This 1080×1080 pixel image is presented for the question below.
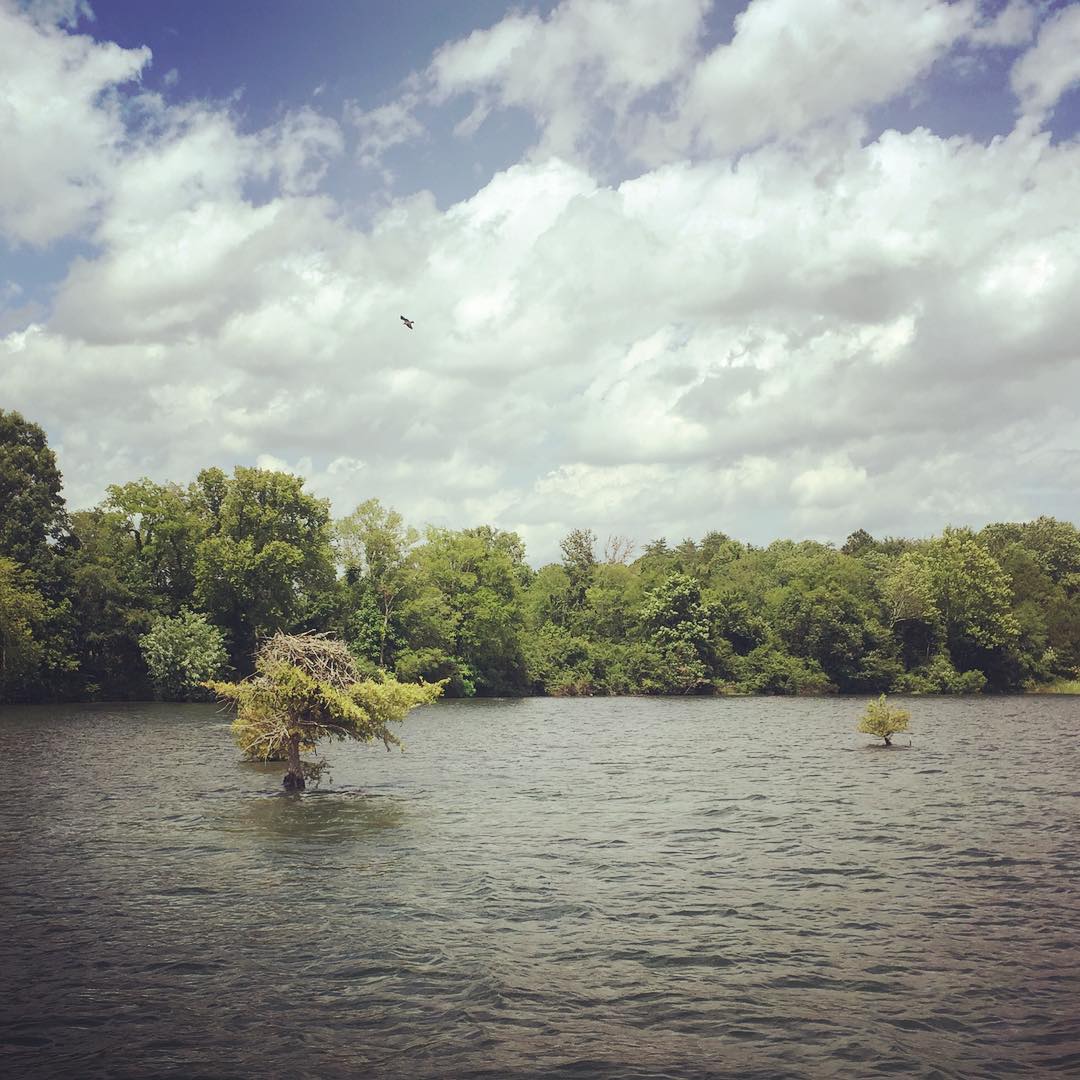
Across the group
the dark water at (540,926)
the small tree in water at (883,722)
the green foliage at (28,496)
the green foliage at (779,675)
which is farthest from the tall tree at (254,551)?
the small tree in water at (883,722)

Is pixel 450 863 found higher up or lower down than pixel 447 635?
lower down

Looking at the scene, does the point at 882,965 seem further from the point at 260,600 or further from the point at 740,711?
the point at 260,600

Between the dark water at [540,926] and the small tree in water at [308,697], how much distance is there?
229 cm

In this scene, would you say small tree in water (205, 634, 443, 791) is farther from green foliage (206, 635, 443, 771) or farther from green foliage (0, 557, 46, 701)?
green foliage (0, 557, 46, 701)

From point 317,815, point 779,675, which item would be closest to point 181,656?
point 317,815

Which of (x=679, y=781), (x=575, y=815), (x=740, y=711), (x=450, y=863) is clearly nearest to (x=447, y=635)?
(x=740, y=711)

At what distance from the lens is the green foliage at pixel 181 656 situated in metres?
84.1

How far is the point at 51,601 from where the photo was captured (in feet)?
268

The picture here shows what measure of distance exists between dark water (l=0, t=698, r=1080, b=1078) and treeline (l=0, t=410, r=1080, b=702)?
51055 mm

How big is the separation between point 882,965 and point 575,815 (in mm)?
14994

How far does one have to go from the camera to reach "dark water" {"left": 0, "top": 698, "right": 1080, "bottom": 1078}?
1224 cm

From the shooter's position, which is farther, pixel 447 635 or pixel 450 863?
pixel 447 635

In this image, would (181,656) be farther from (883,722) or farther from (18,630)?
(883,722)

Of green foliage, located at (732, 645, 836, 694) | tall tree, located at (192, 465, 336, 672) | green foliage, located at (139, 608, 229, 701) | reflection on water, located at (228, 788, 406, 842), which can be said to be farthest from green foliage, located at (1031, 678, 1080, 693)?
reflection on water, located at (228, 788, 406, 842)
